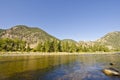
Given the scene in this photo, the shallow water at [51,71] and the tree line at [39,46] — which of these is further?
the tree line at [39,46]

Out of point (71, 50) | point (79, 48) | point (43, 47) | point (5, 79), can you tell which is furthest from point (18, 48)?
point (5, 79)

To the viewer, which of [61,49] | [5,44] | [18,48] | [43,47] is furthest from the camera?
[61,49]

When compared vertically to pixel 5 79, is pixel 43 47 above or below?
above

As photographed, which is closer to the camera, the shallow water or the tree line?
the shallow water

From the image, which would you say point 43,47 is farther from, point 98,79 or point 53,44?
point 98,79

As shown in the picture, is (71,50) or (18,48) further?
(71,50)

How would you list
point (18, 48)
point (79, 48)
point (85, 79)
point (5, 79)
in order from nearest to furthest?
point (5, 79) < point (85, 79) < point (18, 48) < point (79, 48)

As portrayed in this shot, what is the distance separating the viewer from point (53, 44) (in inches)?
6535

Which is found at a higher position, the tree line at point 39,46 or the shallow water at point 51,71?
the tree line at point 39,46

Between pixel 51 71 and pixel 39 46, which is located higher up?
pixel 39 46

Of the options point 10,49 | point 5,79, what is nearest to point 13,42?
point 10,49

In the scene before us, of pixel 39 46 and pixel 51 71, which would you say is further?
pixel 39 46

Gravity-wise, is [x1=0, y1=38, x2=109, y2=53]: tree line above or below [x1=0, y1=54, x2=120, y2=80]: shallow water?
above

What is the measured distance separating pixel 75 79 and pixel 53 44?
5519 inches
